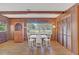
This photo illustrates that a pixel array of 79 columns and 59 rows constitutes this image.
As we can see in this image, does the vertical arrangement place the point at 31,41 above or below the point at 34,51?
above

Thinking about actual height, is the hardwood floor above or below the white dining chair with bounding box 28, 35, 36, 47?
below

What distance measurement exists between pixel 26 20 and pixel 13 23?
129cm

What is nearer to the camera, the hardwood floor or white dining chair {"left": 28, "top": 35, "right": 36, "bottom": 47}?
the hardwood floor

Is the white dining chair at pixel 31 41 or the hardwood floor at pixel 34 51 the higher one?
the white dining chair at pixel 31 41

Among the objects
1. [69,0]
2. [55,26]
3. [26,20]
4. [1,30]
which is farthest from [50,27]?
[69,0]

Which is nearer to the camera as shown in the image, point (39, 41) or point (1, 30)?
point (39, 41)

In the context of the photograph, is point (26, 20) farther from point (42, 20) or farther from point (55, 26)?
point (55, 26)

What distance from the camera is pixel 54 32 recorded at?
1592 cm

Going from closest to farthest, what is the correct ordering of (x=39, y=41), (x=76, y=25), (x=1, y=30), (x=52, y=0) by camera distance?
(x=52, y=0) → (x=76, y=25) → (x=39, y=41) → (x=1, y=30)

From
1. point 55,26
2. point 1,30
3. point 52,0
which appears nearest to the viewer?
point 52,0

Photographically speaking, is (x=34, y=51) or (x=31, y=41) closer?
(x=34, y=51)

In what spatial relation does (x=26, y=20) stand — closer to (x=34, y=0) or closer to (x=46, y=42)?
(x=46, y=42)

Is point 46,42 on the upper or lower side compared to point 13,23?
lower

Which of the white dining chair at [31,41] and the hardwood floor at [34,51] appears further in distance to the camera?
the white dining chair at [31,41]
